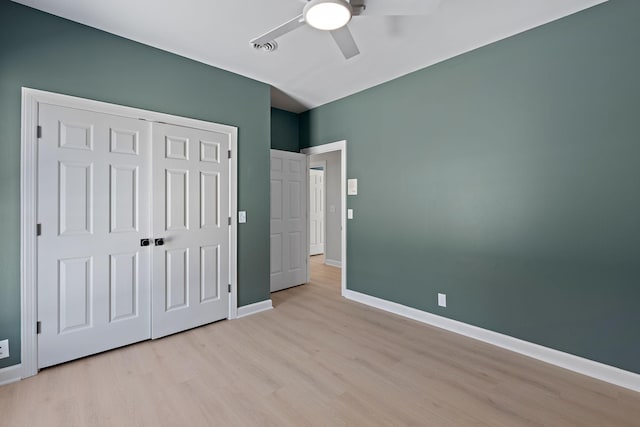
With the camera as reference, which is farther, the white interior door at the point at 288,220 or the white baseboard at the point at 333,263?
the white baseboard at the point at 333,263

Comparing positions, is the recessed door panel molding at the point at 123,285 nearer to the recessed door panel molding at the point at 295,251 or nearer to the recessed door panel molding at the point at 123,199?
the recessed door panel molding at the point at 123,199

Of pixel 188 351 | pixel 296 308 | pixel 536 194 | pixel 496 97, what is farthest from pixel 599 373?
pixel 188 351

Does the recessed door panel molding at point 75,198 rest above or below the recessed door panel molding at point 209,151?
below

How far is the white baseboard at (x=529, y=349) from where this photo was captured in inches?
82.9

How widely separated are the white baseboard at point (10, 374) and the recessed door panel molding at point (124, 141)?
178 cm

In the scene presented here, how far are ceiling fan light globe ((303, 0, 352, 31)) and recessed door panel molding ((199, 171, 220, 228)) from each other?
6.32ft

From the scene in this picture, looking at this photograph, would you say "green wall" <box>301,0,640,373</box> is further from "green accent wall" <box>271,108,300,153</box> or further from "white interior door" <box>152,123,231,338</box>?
"white interior door" <box>152,123,231,338</box>

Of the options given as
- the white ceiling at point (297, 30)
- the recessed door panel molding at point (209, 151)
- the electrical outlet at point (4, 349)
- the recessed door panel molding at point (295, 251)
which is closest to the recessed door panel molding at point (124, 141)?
the recessed door panel molding at point (209, 151)

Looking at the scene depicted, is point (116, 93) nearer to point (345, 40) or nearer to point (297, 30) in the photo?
point (297, 30)

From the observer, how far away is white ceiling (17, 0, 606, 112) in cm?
219

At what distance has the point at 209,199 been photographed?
10.3 ft

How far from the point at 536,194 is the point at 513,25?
1429 millimetres

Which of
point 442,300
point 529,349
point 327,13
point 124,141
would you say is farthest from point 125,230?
point 529,349

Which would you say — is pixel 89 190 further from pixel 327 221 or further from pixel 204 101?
pixel 327 221
